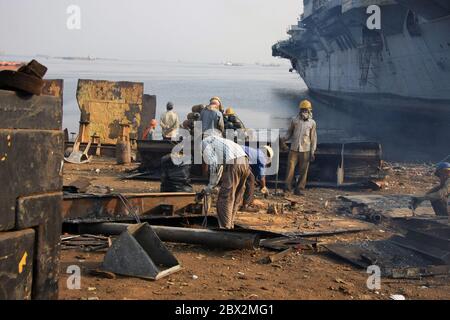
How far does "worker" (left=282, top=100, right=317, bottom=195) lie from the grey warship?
44.2ft

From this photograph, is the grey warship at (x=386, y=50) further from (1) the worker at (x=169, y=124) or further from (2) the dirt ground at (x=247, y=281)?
(2) the dirt ground at (x=247, y=281)

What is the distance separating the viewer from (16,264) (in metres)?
2.80

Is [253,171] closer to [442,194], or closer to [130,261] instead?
[442,194]

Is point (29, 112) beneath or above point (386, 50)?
beneath

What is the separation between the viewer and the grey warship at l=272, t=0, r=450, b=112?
24031 mm

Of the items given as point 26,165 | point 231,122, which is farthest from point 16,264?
point 231,122

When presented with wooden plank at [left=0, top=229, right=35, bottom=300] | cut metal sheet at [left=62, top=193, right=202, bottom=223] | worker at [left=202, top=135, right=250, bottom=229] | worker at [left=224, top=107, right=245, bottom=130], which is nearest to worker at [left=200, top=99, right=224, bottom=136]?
worker at [left=224, top=107, right=245, bottom=130]

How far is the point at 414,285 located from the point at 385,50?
90.6 ft

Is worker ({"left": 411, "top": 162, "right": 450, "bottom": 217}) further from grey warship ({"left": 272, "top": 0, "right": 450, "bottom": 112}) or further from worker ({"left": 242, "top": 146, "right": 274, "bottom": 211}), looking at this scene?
grey warship ({"left": 272, "top": 0, "right": 450, "bottom": 112})

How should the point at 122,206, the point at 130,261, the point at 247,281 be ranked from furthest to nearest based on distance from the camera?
the point at 122,206, the point at 247,281, the point at 130,261

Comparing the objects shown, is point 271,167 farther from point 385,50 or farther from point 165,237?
point 385,50

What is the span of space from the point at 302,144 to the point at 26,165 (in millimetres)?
8512

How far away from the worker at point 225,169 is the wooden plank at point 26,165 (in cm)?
377

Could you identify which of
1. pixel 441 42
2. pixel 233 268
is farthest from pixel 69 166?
pixel 441 42
